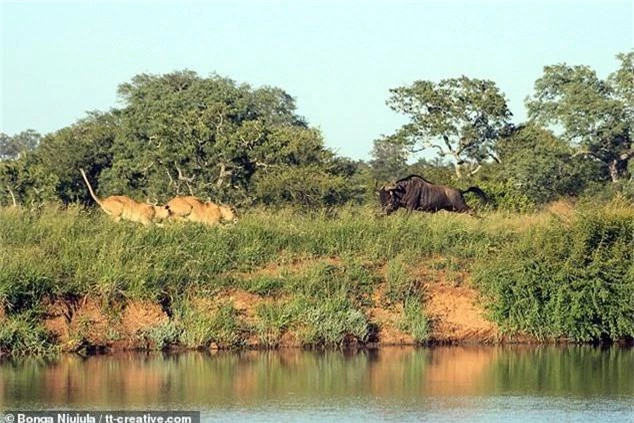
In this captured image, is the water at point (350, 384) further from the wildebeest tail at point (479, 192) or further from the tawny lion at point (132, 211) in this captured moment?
the wildebeest tail at point (479, 192)

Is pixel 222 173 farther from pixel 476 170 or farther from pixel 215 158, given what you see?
pixel 476 170

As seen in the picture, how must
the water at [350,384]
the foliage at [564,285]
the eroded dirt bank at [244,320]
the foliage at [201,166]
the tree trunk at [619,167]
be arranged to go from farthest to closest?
the tree trunk at [619,167] < the foliage at [201,166] < the foliage at [564,285] < the eroded dirt bank at [244,320] < the water at [350,384]

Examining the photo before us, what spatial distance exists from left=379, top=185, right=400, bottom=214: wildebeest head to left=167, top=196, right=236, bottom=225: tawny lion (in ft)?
11.0

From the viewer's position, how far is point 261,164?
108ft

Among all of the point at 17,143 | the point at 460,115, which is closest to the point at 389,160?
the point at 460,115

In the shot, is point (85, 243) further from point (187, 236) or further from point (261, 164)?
point (261, 164)

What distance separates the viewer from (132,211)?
72.8 feet

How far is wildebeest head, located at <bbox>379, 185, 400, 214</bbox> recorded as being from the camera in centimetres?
2477

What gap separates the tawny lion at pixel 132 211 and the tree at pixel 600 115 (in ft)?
64.8

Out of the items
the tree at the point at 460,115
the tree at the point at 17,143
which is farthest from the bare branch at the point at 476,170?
the tree at the point at 17,143

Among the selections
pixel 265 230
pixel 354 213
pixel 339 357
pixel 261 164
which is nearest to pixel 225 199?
pixel 261 164

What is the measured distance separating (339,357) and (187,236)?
3.62 metres

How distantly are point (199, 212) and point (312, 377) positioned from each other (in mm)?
6819

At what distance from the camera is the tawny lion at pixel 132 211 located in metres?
22.0
